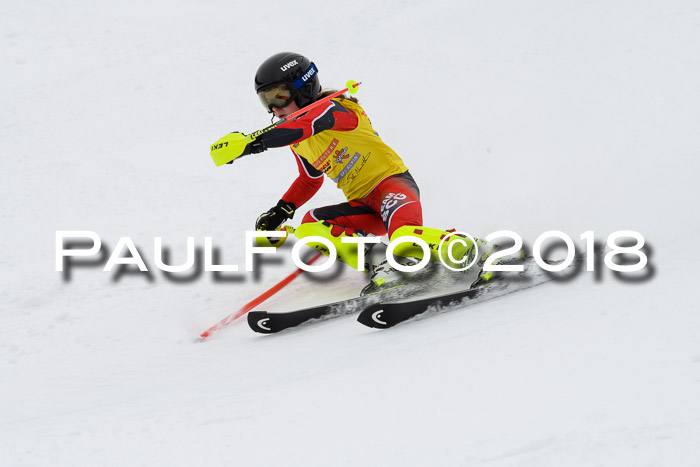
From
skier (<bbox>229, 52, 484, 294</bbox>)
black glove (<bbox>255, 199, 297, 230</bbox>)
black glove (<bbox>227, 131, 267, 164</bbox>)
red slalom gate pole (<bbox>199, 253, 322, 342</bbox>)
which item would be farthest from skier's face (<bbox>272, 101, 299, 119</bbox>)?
red slalom gate pole (<bbox>199, 253, 322, 342</bbox>)

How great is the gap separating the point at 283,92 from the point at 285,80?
0.26 ft

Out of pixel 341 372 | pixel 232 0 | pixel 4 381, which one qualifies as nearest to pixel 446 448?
pixel 341 372

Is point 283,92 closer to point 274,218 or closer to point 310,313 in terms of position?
point 274,218

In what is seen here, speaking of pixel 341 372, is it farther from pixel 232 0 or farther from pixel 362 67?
pixel 232 0

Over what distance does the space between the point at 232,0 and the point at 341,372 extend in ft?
31.1

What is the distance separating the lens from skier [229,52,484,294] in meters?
3.99

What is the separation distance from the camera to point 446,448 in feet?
7.48

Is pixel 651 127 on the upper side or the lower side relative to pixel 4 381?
upper

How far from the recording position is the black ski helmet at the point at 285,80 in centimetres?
405

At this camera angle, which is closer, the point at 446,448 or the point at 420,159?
the point at 446,448

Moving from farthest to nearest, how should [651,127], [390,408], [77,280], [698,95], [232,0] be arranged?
[232,0] → [698,95] → [651,127] → [77,280] → [390,408]

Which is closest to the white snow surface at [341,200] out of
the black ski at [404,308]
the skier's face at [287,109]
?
the black ski at [404,308]

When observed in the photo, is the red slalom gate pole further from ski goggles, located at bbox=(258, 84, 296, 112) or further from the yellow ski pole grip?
ski goggles, located at bbox=(258, 84, 296, 112)

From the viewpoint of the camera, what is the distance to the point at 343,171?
4.40 metres
